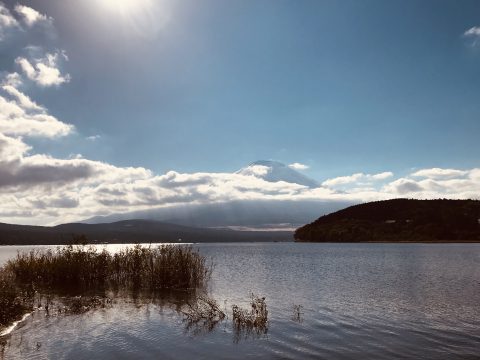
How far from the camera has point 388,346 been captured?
17.4 meters

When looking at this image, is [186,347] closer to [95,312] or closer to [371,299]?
[95,312]

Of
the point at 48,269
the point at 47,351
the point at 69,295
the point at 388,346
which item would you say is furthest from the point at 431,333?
the point at 48,269

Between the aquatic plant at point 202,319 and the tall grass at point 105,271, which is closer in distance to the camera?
the aquatic plant at point 202,319

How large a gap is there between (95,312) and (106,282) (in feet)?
39.7

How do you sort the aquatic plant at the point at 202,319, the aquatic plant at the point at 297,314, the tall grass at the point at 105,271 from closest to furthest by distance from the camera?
the aquatic plant at the point at 202,319 → the aquatic plant at the point at 297,314 → the tall grass at the point at 105,271

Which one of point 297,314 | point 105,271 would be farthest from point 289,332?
point 105,271

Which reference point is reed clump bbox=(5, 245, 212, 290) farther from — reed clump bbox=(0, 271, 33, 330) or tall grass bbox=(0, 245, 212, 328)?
reed clump bbox=(0, 271, 33, 330)

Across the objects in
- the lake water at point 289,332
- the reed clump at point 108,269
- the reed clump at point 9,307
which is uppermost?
the reed clump at point 108,269

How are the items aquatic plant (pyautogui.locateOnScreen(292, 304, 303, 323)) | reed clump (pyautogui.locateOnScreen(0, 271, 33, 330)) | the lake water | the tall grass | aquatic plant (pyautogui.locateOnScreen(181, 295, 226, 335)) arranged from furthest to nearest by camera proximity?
the tall grass → aquatic plant (pyautogui.locateOnScreen(292, 304, 303, 323)) → aquatic plant (pyautogui.locateOnScreen(181, 295, 226, 335)) → reed clump (pyautogui.locateOnScreen(0, 271, 33, 330)) → the lake water

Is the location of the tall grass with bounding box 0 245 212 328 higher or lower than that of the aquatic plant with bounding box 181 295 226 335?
higher

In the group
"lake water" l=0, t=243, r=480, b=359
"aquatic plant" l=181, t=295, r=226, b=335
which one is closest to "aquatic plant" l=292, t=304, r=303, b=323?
"lake water" l=0, t=243, r=480, b=359

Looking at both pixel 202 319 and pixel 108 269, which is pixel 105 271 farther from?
pixel 202 319

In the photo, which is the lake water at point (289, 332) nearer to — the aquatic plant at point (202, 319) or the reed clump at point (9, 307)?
the aquatic plant at point (202, 319)

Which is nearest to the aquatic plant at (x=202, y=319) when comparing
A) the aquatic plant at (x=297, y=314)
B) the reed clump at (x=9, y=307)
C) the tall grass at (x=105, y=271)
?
the aquatic plant at (x=297, y=314)
